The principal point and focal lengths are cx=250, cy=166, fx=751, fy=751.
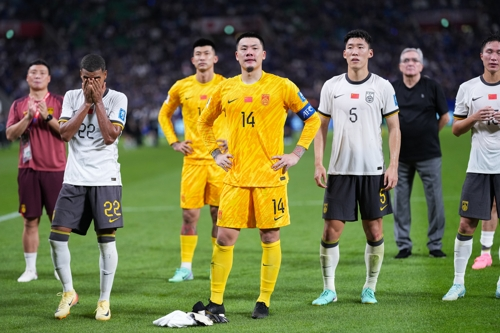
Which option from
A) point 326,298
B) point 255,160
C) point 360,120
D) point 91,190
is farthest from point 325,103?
point 91,190

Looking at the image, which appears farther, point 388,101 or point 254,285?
point 254,285

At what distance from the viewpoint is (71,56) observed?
48281 millimetres

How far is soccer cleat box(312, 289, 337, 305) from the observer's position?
7.07 m

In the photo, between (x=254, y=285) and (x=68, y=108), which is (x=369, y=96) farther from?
(x=68, y=108)

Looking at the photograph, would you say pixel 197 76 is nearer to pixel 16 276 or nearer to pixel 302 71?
pixel 16 276

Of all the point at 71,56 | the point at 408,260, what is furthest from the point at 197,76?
the point at 71,56

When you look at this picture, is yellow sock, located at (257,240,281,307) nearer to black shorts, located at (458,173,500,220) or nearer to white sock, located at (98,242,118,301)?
white sock, located at (98,242,118,301)

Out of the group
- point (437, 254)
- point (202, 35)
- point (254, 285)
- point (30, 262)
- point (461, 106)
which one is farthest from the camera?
point (202, 35)

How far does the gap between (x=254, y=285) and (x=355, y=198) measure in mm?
1721

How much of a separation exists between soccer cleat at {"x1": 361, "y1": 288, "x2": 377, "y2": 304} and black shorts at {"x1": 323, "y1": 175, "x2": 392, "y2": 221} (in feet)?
2.28

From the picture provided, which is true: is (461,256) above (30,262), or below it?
above

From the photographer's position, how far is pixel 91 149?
6.75 metres

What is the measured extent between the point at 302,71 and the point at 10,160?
901 inches

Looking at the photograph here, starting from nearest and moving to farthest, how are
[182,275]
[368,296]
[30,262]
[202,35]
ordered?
1. [368,296]
2. [182,275]
3. [30,262]
4. [202,35]
